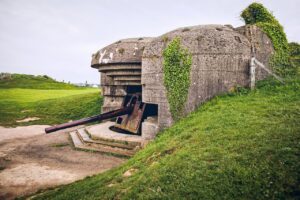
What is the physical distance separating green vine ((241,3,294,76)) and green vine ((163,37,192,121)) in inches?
110

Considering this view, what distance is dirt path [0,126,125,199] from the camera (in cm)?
533

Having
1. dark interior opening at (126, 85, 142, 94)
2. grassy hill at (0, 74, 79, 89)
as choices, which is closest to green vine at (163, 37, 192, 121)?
dark interior opening at (126, 85, 142, 94)

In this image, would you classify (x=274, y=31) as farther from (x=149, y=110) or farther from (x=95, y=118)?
(x=95, y=118)

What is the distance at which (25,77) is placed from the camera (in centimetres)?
4172

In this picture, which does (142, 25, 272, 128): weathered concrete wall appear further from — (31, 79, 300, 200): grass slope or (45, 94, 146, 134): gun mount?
(45, 94, 146, 134): gun mount

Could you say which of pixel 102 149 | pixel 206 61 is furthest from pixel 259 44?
pixel 102 149

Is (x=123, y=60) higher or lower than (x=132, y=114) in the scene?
higher

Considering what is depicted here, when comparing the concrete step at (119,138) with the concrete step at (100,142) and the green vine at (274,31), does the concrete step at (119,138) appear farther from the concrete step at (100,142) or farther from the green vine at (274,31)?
the green vine at (274,31)

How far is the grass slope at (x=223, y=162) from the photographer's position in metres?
2.93

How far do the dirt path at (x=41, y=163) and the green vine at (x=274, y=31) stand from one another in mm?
5887

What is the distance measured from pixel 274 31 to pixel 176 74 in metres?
3.75

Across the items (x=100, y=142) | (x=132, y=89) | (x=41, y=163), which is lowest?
(x=41, y=163)

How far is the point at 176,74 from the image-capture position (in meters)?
7.05

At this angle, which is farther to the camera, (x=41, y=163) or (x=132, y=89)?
(x=132, y=89)
